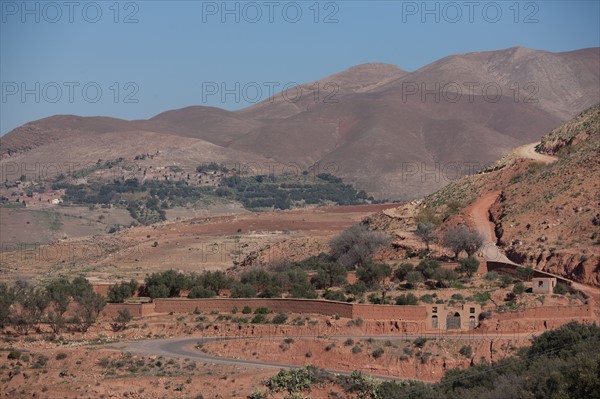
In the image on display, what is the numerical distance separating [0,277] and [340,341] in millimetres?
34868

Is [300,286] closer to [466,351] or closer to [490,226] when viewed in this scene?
[466,351]

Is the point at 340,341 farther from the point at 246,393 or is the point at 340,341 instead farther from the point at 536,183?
the point at 536,183

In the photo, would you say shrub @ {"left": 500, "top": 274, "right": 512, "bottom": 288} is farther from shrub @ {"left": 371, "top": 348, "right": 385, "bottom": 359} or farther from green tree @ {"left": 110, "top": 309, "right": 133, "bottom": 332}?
green tree @ {"left": 110, "top": 309, "right": 133, "bottom": 332}

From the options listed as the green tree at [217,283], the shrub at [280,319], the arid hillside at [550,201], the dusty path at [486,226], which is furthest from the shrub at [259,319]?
the arid hillside at [550,201]

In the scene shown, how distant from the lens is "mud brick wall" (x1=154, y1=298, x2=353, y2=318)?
51438 mm

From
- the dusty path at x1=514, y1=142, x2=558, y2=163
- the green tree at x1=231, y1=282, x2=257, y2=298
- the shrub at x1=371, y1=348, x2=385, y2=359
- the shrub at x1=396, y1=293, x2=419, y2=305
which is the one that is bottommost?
the shrub at x1=371, y1=348, x2=385, y2=359

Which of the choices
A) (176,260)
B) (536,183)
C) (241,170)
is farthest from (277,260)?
(241,170)

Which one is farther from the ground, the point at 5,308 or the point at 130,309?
the point at 5,308

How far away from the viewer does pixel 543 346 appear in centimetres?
4306

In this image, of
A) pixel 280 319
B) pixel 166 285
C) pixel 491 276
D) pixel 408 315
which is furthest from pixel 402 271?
pixel 166 285

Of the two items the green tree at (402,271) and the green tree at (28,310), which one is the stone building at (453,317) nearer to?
the green tree at (402,271)

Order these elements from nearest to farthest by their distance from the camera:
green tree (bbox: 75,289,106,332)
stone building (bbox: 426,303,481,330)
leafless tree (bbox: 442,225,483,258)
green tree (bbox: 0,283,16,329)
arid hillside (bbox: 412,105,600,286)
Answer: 1. stone building (bbox: 426,303,481,330)
2. green tree (bbox: 75,289,106,332)
3. green tree (bbox: 0,283,16,329)
4. arid hillside (bbox: 412,105,600,286)
5. leafless tree (bbox: 442,225,483,258)

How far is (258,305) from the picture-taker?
177 feet

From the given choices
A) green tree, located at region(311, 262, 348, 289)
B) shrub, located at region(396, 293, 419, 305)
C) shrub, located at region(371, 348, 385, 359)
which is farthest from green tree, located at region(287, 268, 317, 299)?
shrub, located at region(371, 348, 385, 359)
